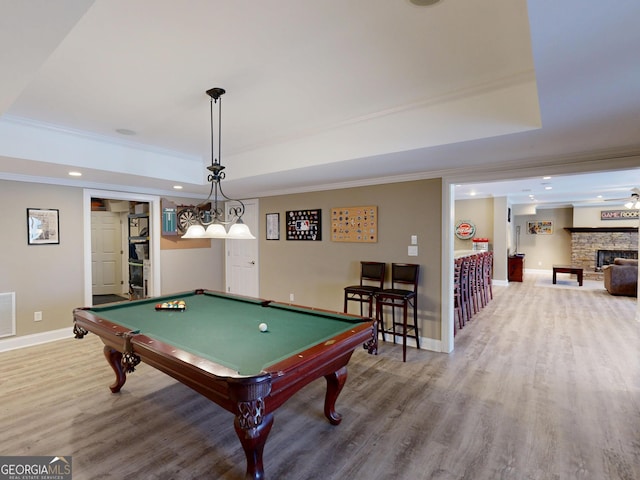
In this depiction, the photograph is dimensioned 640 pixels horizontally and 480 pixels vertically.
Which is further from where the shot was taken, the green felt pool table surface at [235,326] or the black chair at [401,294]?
the black chair at [401,294]

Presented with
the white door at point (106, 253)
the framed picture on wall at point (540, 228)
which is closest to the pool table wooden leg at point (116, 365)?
the white door at point (106, 253)

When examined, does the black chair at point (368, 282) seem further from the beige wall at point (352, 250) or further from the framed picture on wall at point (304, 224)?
the framed picture on wall at point (304, 224)

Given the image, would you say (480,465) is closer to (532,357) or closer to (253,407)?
(253,407)

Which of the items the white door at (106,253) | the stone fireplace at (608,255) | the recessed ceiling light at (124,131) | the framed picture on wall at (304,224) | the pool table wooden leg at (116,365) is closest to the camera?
the pool table wooden leg at (116,365)

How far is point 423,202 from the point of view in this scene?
4137 millimetres

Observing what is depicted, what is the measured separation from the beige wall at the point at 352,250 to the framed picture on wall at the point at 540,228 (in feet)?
29.3

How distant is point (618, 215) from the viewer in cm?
934

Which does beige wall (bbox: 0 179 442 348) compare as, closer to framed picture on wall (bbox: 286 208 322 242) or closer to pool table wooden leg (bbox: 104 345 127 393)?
framed picture on wall (bbox: 286 208 322 242)

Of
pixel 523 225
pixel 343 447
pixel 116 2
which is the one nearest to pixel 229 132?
pixel 116 2

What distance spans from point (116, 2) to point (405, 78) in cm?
182

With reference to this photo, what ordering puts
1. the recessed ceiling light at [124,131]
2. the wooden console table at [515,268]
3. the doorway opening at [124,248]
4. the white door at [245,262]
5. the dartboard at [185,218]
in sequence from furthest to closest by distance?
1. the wooden console table at [515,268]
2. the white door at [245,262]
3. the dartboard at [185,218]
4. the doorway opening at [124,248]
5. the recessed ceiling light at [124,131]

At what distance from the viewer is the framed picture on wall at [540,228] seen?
10.6 meters

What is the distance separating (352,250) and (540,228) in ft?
29.9

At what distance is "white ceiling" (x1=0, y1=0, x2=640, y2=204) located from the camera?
1528 mm
